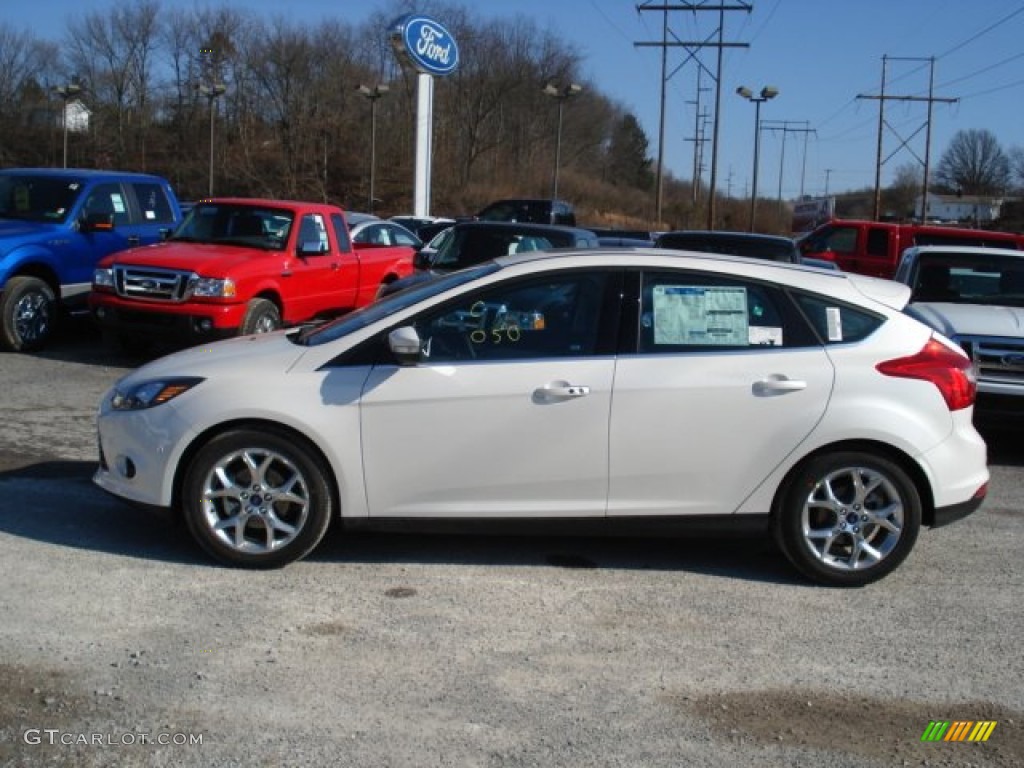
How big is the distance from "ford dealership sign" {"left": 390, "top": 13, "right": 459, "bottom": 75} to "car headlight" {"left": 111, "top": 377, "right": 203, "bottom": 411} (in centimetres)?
2809

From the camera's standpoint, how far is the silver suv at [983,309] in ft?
27.0

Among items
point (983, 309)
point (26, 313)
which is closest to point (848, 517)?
point (983, 309)

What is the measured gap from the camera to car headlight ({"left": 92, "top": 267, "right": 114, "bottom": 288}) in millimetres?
11125

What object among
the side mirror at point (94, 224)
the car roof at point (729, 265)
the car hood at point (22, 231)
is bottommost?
the car roof at point (729, 265)

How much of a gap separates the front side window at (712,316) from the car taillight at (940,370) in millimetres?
442

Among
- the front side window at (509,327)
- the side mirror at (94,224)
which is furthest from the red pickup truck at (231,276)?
the front side window at (509,327)

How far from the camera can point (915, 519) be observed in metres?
5.27

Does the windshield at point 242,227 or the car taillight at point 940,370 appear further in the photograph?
the windshield at point 242,227

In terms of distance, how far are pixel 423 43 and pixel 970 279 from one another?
25131 millimetres

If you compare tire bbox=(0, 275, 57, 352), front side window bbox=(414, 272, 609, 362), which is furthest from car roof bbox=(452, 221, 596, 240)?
front side window bbox=(414, 272, 609, 362)

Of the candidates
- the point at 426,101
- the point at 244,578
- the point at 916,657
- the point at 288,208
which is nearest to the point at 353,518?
the point at 244,578

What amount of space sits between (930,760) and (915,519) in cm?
180

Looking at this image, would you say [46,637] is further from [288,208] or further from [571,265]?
[288,208]

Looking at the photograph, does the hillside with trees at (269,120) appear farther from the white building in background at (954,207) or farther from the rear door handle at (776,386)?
the rear door handle at (776,386)
